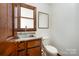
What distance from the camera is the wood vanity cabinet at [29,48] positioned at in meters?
1.85

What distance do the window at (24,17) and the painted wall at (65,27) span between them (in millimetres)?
243

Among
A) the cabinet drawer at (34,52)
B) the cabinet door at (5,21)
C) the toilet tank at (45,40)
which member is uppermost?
the cabinet door at (5,21)

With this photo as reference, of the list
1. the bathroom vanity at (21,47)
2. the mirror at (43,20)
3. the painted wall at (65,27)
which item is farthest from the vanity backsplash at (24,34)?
the painted wall at (65,27)

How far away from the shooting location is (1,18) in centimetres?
184

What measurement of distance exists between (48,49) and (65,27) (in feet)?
1.10

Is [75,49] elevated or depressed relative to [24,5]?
depressed

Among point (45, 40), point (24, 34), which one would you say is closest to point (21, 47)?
point (24, 34)

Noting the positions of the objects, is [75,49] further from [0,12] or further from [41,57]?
[0,12]

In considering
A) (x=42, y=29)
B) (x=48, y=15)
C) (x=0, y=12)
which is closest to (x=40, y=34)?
(x=42, y=29)

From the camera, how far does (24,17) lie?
1873mm

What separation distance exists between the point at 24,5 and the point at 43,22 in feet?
1.00

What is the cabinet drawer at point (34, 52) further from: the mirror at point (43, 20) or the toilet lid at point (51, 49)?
the mirror at point (43, 20)

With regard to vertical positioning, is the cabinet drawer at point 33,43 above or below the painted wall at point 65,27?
below

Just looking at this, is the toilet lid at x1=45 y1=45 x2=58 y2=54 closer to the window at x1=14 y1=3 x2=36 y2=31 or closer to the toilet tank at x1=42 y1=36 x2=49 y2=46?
the toilet tank at x1=42 y1=36 x2=49 y2=46
